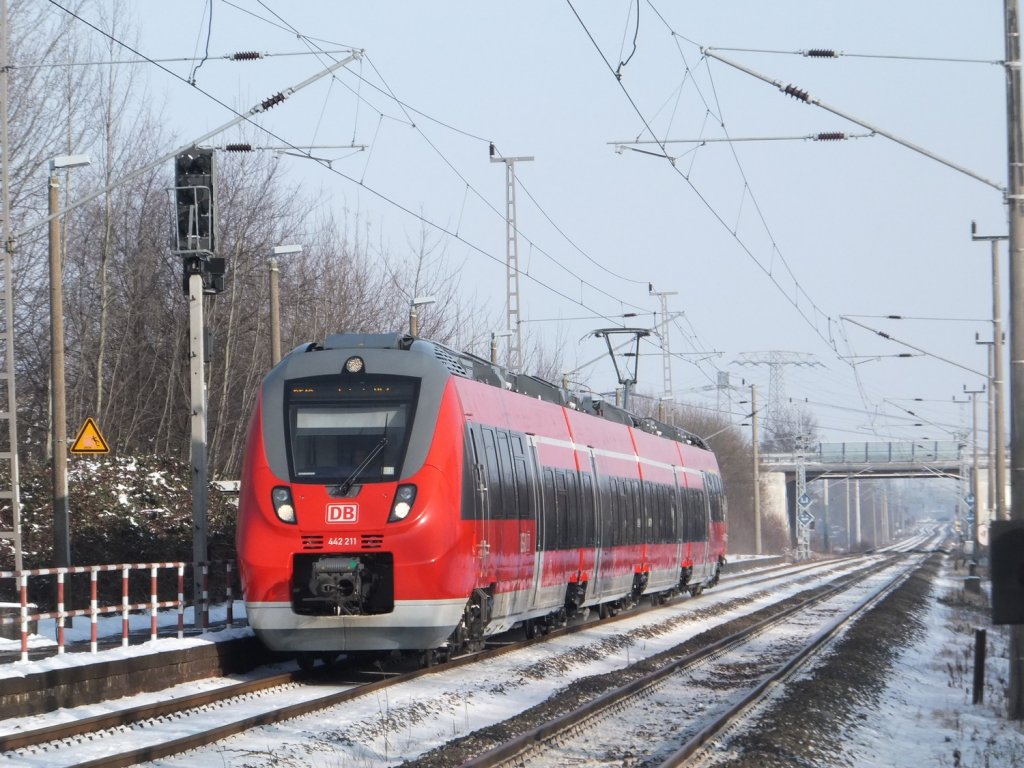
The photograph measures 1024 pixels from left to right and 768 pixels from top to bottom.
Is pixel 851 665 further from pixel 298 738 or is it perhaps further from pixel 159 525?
pixel 159 525

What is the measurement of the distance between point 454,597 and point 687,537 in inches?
746

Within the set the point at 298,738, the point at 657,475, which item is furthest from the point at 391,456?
the point at 657,475

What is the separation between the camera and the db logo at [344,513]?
1623 cm

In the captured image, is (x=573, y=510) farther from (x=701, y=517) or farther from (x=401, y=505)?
(x=701, y=517)

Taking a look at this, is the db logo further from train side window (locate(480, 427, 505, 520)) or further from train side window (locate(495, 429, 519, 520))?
train side window (locate(495, 429, 519, 520))

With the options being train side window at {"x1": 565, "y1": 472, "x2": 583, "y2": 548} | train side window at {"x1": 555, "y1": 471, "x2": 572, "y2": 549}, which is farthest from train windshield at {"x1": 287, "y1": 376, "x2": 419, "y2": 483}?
train side window at {"x1": 565, "y1": 472, "x2": 583, "y2": 548}

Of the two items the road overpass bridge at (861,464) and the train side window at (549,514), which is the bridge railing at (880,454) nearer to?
the road overpass bridge at (861,464)

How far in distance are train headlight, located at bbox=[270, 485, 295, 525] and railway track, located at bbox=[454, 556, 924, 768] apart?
389cm

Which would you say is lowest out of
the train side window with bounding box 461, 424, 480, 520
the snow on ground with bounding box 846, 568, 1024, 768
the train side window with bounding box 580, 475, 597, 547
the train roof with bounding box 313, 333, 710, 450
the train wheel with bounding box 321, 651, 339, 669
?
the snow on ground with bounding box 846, 568, 1024, 768

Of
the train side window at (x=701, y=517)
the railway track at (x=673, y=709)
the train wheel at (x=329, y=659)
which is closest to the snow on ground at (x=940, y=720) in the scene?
the railway track at (x=673, y=709)

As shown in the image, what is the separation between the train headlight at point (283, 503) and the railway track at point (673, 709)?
389 cm

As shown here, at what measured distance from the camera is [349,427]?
54.6 feet

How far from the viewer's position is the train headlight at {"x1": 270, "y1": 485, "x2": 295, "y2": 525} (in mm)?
16328

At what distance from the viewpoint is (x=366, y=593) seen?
16141mm
